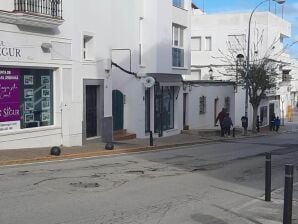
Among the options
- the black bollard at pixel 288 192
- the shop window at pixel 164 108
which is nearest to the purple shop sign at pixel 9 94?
the shop window at pixel 164 108

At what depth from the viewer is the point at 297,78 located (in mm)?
78625

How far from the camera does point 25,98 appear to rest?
63.7ft

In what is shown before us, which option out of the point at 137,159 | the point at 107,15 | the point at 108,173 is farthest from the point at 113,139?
the point at 108,173

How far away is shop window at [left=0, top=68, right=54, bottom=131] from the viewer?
1828cm

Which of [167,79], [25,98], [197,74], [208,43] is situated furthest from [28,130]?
[208,43]

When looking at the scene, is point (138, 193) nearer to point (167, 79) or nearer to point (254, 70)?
point (167, 79)

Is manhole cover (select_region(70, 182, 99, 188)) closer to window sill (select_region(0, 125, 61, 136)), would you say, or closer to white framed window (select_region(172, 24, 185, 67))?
window sill (select_region(0, 125, 61, 136))

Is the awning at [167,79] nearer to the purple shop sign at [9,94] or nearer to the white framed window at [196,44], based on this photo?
the purple shop sign at [9,94]

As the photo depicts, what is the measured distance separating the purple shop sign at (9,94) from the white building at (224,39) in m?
37.1

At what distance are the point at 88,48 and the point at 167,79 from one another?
812 centimetres

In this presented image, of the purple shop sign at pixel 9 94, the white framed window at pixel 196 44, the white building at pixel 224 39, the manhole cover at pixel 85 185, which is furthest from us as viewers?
the white framed window at pixel 196 44

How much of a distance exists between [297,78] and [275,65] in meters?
23.4

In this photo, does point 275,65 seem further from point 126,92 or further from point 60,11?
point 60,11

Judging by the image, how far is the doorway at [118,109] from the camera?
85.9 ft
